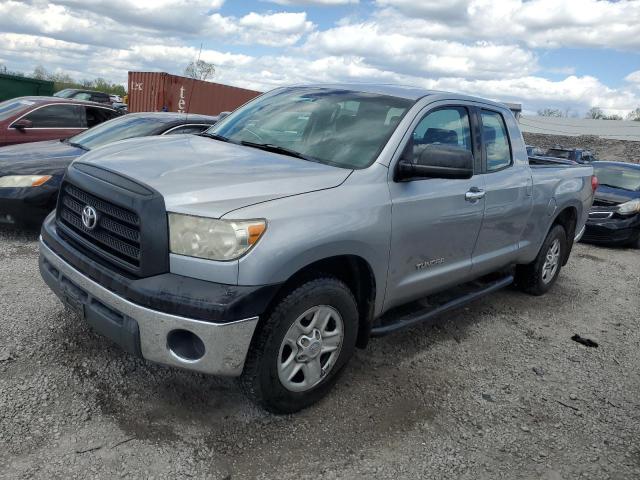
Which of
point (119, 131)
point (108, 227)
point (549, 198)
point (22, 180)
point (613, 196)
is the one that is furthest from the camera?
point (613, 196)

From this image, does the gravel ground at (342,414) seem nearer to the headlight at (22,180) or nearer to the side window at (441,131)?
the headlight at (22,180)

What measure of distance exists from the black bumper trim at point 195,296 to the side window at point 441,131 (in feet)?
4.44

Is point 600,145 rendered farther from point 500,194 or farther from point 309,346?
point 309,346

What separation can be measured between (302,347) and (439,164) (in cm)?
130

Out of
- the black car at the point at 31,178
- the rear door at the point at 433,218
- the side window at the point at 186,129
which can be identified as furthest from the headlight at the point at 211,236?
the side window at the point at 186,129

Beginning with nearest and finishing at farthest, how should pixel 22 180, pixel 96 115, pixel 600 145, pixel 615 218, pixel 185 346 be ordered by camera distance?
pixel 185 346
pixel 22 180
pixel 96 115
pixel 615 218
pixel 600 145

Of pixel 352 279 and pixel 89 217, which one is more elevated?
pixel 89 217

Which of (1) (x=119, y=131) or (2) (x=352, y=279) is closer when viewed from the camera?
(2) (x=352, y=279)

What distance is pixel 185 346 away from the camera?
8.66ft

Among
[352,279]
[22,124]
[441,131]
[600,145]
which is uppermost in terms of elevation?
[441,131]

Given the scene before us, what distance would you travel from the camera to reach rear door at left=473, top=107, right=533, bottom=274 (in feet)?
13.8

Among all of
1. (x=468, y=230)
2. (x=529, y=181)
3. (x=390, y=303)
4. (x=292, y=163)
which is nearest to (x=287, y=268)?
(x=292, y=163)

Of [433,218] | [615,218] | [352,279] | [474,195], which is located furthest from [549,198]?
[615,218]

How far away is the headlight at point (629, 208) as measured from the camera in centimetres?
935
